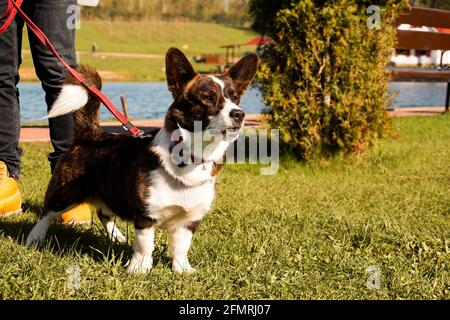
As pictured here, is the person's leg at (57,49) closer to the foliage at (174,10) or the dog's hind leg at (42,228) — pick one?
the dog's hind leg at (42,228)

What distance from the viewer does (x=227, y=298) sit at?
286 centimetres

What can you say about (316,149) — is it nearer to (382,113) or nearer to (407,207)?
(382,113)

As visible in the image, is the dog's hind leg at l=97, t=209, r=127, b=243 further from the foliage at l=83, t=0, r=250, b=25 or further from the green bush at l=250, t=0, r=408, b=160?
the foliage at l=83, t=0, r=250, b=25

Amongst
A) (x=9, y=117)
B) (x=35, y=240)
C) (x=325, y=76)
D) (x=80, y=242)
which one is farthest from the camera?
(x=325, y=76)

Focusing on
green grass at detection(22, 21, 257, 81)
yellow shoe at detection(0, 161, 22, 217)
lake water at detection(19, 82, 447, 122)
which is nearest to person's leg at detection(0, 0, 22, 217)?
yellow shoe at detection(0, 161, 22, 217)

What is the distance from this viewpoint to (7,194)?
432 centimetres

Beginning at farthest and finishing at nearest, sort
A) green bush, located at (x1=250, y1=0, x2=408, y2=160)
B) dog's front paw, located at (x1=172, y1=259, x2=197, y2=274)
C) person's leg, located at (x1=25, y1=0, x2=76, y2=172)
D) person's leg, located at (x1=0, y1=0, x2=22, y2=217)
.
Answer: green bush, located at (x1=250, y1=0, x2=408, y2=160) → person's leg, located at (x1=0, y1=0, x2=22, y2=217) → person's leg, located at (x1=25, y1=0, x2=76, y2=172) → dog's front paw, located at (x1=172, y1=259, x2=197, y2=274)

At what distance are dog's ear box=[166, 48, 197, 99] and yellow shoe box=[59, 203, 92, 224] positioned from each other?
1.35 m

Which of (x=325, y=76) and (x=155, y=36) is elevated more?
(x=325, y=76)

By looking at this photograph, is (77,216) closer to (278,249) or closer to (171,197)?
(171,197)

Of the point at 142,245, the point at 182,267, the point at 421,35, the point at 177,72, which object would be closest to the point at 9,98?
the point at 177,72

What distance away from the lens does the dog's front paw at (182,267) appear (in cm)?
325

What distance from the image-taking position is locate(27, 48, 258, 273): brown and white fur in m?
3.11

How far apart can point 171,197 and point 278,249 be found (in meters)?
0.81
